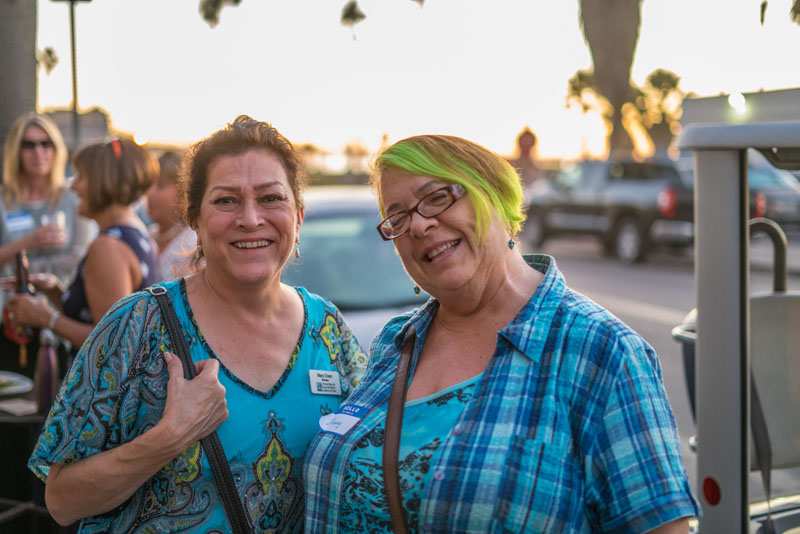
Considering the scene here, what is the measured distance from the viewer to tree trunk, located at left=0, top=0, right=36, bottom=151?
257 inches

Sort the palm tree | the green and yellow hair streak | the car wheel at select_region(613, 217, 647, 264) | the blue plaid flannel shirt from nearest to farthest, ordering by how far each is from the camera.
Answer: the blue plaid flannel shirt → the green and yellow hair streak → the car wheel at select_region(613, 217, 647, 264) → the palm tree

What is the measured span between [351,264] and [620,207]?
48.5 ft

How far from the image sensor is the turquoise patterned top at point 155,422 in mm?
2297

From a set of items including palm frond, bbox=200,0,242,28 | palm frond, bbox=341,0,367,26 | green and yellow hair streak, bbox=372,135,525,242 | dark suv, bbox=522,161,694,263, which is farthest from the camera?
dark suv, bbox=522,161,694,263

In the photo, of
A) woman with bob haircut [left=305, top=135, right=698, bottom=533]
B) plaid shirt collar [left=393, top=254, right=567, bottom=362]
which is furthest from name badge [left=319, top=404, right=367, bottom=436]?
plaid shirt collar [left=393, top=254, right=567, bottom=362]

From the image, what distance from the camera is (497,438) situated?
202 centimetres

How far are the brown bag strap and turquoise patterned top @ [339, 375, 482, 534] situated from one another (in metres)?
0.01

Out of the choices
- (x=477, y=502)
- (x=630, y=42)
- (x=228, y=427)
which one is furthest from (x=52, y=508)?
(x=630, y=42)

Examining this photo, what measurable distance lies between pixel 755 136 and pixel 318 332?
1227mm

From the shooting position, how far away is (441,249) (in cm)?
225

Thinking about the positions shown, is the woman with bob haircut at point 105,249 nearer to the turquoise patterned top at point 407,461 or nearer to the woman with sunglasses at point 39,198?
the woman with sunglasses at point 39,198

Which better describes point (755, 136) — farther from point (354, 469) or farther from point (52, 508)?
point (52, 508)

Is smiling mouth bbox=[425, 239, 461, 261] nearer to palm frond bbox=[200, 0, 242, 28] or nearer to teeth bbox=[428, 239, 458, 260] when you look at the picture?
teeth bbox=[428, 239, 458, 260]

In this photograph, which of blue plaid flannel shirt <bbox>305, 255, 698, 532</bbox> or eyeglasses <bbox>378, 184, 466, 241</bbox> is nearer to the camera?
blue plaid flannel shirt <bbox>305, 255, 698, 532</bbox>
